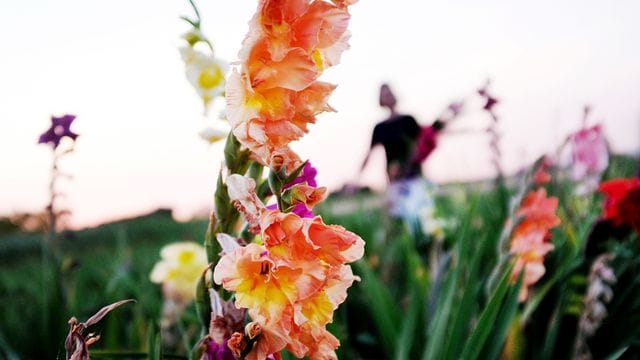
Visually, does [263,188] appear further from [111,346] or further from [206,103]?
[111,346]

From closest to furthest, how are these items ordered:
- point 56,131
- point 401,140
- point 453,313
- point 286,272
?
point 286,272, point 56,131, point 453,313, point 401,140

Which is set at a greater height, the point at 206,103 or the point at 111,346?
the point at 206,103

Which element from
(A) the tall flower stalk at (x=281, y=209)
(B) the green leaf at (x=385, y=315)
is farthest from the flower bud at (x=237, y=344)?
(B) the green leaf at (x=385, y=315)

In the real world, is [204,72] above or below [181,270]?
above

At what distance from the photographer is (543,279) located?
1.63 meters

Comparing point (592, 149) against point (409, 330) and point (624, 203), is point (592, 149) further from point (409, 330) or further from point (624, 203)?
point (409, 330)

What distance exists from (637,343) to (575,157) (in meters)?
1.63

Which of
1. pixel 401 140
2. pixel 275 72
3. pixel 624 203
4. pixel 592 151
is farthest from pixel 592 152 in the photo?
pixel 275 72

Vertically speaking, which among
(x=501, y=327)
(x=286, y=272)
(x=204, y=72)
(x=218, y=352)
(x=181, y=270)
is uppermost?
(x=204, y=72)

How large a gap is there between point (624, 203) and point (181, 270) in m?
1.11

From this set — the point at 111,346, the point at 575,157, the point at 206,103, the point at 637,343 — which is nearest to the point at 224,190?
the point at 206,103

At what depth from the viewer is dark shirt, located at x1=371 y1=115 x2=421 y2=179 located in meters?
2.91

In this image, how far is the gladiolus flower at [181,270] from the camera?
169cm

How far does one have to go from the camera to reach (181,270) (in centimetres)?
170
